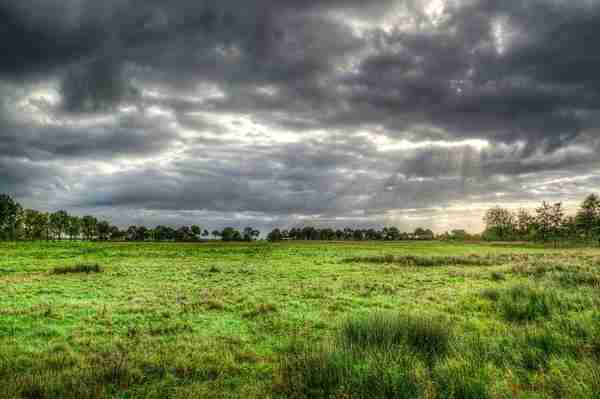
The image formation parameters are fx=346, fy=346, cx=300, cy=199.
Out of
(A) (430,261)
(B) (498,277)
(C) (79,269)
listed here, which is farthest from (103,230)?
(B) (498,277)

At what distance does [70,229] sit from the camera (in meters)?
169

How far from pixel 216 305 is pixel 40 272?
25.7 m

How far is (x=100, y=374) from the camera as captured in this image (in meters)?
7.37

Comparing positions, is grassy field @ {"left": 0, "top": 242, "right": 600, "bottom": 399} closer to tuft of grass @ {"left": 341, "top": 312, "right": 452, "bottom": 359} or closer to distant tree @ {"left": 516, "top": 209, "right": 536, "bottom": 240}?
tuft of grass @ {"left": 341, "top": 312, "right": 452, "bottom": 359}

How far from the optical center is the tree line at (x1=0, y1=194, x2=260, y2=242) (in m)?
122

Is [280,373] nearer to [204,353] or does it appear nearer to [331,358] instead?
[331,358]

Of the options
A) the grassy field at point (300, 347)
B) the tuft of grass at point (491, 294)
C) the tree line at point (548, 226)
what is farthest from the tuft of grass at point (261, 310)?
the tree line at point (548, 226)

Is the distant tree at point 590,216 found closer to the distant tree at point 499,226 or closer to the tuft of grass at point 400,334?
the distant tree at point 499,226

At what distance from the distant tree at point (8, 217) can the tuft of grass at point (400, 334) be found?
146291mm

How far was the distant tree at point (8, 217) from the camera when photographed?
4579 inches

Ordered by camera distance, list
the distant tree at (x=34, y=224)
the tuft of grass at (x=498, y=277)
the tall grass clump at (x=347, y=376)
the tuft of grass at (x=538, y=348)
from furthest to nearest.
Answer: the distant tree at (x=34, y=224)
the tuft of grass at (x=498, y=277)
the tuft of grass at (x=538, y=348)
the tall grass clump at (x=347, y=376)

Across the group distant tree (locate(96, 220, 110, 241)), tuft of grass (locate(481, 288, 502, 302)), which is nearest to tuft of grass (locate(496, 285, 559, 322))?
tuft of grass (locate(481, 288, 502, 302))

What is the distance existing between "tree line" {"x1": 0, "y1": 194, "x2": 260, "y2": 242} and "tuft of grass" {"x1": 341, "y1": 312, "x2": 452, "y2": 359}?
146377 millimetres

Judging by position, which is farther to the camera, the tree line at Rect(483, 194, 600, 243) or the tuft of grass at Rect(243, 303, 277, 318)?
the tree line at Rect(483, 194, 600, 243)
